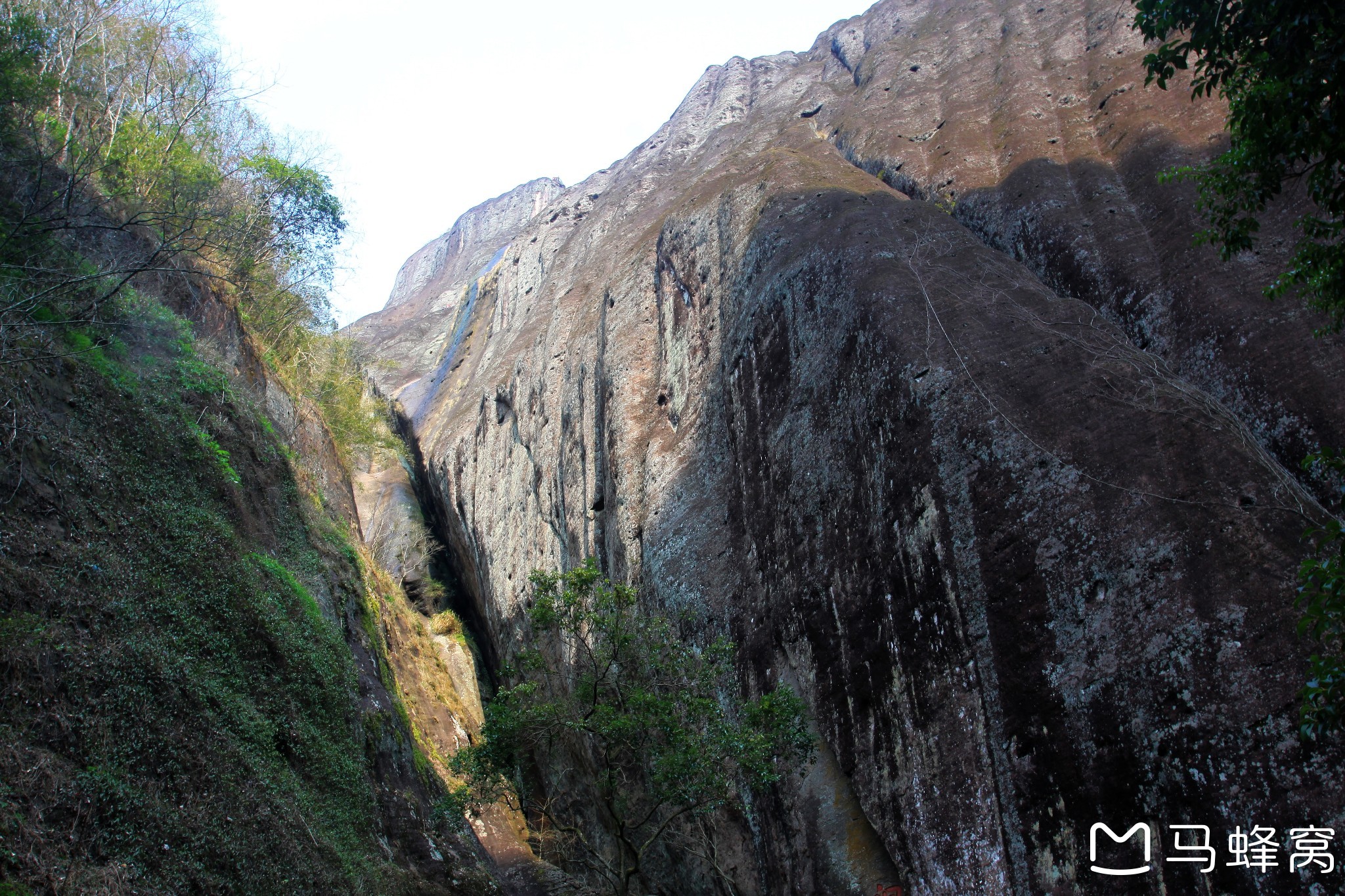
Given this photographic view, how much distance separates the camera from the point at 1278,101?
7.36m

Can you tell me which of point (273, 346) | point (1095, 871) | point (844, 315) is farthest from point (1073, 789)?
point (273, 346)

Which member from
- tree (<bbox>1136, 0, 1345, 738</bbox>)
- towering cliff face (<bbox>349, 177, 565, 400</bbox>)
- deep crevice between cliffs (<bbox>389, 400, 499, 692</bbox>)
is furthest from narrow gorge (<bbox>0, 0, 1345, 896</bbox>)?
towering cliff face (<bbox>349, 177, 565, 400</bbox>)

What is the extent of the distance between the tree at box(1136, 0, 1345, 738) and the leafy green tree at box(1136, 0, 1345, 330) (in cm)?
1

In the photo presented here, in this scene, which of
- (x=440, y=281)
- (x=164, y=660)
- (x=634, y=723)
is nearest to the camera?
(x=164, y=660)

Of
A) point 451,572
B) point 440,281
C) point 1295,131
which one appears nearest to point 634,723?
point 1295,131

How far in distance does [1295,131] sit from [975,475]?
671 centimetres

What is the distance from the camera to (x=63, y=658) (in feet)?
29.6

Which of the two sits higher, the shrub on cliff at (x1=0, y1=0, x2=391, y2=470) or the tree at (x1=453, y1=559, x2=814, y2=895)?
the shrub on cliff at (x1=0, y1=0, x2=391, y2=470)

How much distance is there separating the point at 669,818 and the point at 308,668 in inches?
261

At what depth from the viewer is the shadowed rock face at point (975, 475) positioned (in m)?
10.3

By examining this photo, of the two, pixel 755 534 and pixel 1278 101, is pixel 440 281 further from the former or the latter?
pixel 1278 101

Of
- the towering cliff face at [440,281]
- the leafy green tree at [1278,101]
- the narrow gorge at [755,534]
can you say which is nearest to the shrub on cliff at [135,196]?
the narrow gorge at [755,534]

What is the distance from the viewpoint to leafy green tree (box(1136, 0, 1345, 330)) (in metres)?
7.14

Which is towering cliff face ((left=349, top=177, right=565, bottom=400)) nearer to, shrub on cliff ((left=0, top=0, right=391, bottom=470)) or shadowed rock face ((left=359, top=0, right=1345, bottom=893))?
shrub on cliff ((left=0, top=0, right=391, bottom=470))
